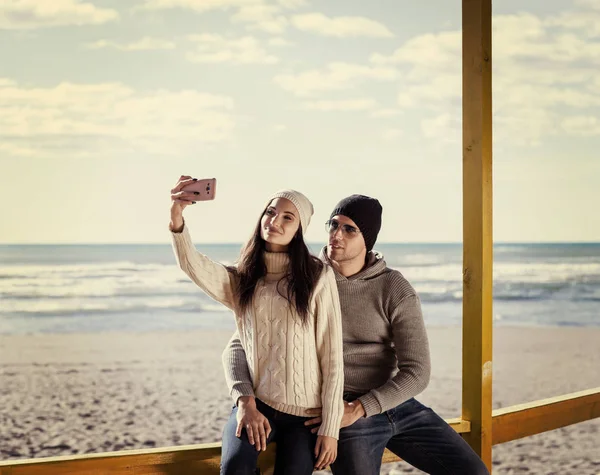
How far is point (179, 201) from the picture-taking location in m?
1.92

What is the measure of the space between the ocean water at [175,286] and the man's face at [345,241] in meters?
9.88

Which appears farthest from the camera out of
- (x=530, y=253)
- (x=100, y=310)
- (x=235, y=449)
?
(x=530, y=253)

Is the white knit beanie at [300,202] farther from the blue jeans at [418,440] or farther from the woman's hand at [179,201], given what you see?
the blue jeans at [418,440]

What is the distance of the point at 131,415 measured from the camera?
945 cm

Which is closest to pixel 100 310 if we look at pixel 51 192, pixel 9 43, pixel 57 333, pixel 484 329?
pixel 57 333

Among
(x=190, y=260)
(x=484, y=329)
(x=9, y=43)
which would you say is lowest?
(x=484, y=329)

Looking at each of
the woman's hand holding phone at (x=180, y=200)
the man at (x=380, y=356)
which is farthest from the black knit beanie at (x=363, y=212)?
the woman's hand holding phone at (x=180, y=200)

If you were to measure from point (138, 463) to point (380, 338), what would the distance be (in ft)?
2.50

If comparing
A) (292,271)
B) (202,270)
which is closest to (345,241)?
(292,271)

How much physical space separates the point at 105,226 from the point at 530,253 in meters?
8.72

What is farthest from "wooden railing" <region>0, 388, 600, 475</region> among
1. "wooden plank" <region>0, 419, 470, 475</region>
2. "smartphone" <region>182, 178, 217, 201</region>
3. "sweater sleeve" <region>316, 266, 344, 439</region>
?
"smartphone" <region>182, 178, 217, 201</region>

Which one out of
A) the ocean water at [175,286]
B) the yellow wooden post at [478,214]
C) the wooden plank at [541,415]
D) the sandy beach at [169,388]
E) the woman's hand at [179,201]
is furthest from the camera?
the ocean water at [175,286]

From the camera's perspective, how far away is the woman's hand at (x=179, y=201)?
1906mm

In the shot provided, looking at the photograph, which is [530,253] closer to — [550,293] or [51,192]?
[550,293]
